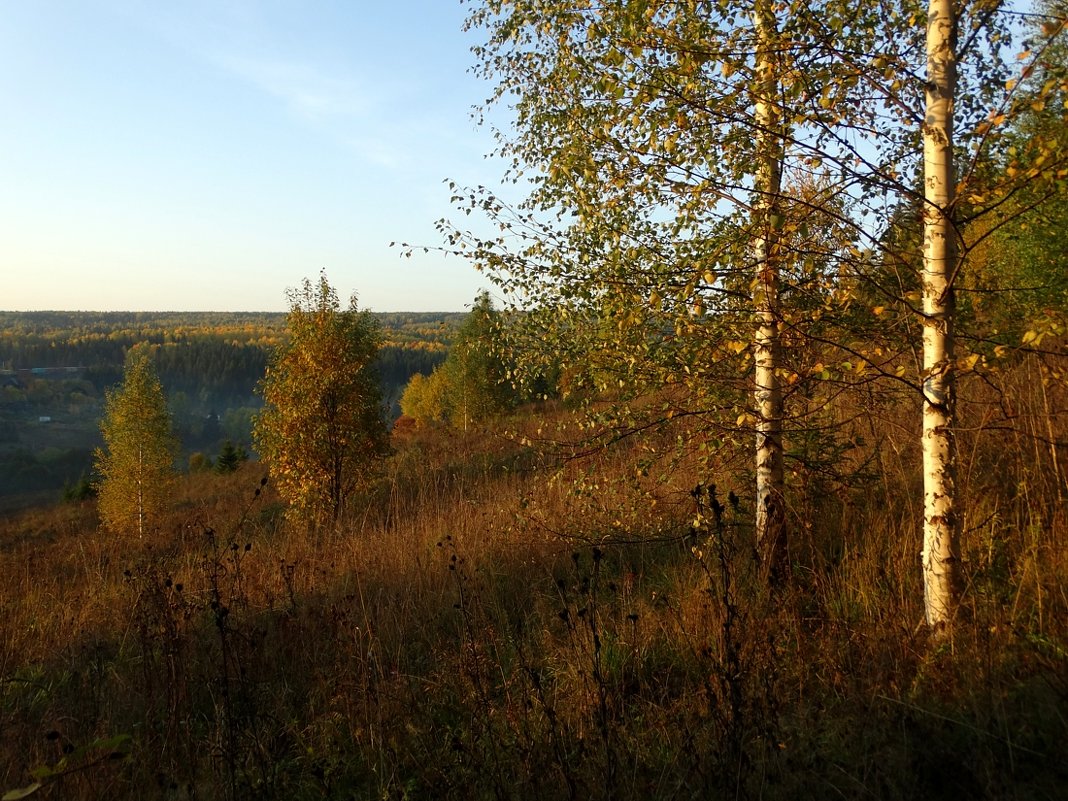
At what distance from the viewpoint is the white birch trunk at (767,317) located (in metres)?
3.30

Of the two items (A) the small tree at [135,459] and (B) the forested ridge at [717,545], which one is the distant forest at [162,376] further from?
(B) the forested ridge at [717,545]

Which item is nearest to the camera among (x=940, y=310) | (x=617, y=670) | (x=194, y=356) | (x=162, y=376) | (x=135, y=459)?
(x=940, y=310)

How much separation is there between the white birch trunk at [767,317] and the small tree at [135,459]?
86.2 ft

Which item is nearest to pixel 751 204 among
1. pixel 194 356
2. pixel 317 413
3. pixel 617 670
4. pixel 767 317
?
pixel 767 317

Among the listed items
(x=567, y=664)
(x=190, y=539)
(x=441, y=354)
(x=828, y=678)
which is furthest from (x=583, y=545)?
(x=441, y=354)

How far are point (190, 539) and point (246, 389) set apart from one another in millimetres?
141316

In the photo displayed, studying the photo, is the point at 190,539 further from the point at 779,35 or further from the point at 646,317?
the point at 779,35

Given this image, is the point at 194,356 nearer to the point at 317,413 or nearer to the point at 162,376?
the point at 162,376

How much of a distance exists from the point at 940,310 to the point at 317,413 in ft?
48.6

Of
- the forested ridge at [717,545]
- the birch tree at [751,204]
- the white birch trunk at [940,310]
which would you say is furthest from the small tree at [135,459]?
the white birch trunk at [940,310]

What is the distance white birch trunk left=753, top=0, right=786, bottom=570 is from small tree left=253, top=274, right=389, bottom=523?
12879mm

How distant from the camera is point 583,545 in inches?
A: 216

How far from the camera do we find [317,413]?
633 inches

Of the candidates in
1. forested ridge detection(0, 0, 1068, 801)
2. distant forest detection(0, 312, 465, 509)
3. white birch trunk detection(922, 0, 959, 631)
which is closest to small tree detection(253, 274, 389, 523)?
forested ridge detection(0, 0, 1068, 801)
